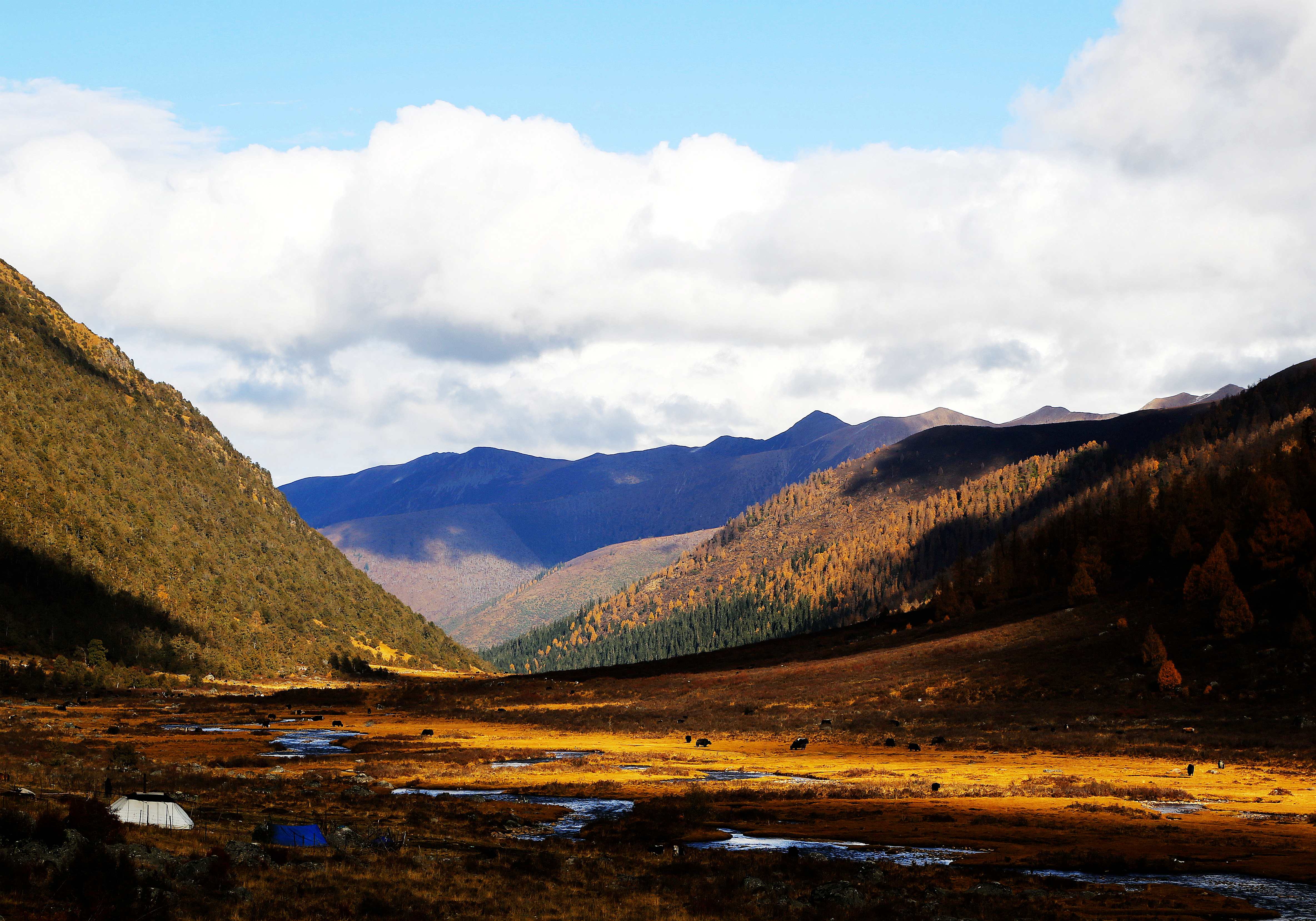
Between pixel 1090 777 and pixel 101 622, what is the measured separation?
452 feet

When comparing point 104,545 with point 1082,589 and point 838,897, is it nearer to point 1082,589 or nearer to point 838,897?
point 1082,589

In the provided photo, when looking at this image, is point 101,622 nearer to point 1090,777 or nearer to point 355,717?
point 355,717

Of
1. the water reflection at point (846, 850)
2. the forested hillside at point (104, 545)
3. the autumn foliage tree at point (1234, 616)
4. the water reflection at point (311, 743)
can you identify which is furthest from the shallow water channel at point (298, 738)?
the autumn foliage tree at point (1234, 616)

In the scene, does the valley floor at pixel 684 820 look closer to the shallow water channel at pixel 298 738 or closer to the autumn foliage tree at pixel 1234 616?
the shallow water channel at pixel 298 738

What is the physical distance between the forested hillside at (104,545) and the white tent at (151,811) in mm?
114855

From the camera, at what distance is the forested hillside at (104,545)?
13725 centimetres

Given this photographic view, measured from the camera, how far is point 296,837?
3250 centimetres

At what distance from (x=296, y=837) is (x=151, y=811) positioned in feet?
16.1

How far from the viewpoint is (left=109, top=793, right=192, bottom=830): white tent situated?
1251 inches

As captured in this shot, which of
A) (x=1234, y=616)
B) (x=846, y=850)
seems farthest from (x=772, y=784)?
(x=1234, y=616)

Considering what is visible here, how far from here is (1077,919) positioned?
81.5 feet

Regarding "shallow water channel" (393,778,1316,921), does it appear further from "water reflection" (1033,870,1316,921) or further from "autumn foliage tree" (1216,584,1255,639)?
"autumn foliage tree" (1216,584,1255,639)

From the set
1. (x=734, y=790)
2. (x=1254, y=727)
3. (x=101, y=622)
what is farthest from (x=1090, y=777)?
(x=101, y=622)

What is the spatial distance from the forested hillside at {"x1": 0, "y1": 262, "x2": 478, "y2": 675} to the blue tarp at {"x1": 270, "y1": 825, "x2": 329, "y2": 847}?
383ft
